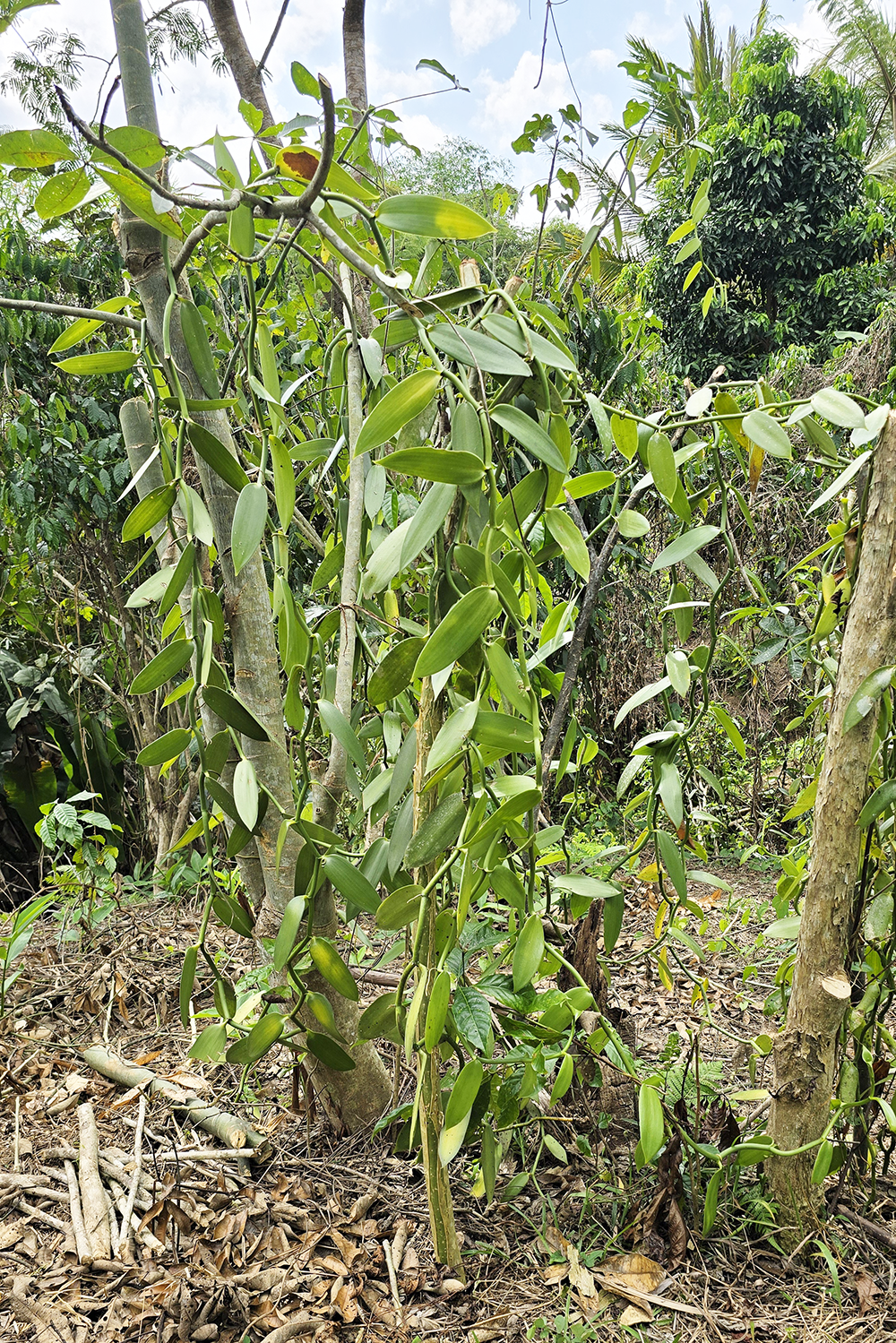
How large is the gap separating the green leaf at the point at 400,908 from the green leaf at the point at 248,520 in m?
0.24

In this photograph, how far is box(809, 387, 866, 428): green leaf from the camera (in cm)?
68

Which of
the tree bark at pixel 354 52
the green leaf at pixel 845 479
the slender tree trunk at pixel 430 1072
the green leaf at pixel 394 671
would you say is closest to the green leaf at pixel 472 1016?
the slender tree trunk at pixel 430 1072

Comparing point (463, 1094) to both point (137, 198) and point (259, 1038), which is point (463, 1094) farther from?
point (137, 198)

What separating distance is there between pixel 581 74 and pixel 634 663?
163 centimetres

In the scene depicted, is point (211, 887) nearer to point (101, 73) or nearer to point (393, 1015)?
point (393, 1015)

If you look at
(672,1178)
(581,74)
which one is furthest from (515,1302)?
(581,74)

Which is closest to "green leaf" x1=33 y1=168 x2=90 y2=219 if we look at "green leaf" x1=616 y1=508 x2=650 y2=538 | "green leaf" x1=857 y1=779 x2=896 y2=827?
"green leaf" x1=616 y1=508 x2=650 y2=538

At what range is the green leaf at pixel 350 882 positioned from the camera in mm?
688

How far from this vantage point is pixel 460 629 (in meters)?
0.47

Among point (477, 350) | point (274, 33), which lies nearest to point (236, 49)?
point (274, 33)

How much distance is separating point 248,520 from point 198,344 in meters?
0.20

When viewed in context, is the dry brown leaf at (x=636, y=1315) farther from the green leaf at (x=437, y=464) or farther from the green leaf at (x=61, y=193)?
the green leaf at (x=61, y=193)

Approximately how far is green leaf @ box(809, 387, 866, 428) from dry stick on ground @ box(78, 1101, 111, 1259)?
98cm

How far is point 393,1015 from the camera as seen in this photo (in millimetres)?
670
